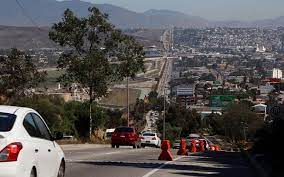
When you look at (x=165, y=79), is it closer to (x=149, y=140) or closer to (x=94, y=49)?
(x=149, y=140)

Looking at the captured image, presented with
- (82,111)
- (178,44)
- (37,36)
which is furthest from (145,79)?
(82,111)

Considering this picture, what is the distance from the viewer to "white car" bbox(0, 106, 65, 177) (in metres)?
10.5

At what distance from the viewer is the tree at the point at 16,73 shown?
42.5 m

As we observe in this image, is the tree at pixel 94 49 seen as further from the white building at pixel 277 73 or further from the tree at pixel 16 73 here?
the white building at pixel 277 73

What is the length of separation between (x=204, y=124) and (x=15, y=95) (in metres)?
55.3

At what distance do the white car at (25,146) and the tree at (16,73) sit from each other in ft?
99.3

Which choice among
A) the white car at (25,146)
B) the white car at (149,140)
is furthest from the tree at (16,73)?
the white car at (25,146)

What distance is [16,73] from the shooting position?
4291 centimetres

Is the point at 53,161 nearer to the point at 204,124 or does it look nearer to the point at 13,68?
the point at 13,68

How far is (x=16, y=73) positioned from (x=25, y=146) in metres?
32.7

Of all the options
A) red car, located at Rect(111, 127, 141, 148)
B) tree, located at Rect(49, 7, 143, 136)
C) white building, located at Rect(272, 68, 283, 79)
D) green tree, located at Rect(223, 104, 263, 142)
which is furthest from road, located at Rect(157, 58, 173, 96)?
red car, located at Rect(111, 127, 141, 148)

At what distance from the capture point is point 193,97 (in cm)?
10412

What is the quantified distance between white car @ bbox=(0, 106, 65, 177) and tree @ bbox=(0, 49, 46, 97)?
3028 cm

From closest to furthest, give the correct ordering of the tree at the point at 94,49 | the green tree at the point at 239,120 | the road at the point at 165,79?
the tree at the point at 94,49
the green tree at the point at 239,120
the road at the point at 165,79
